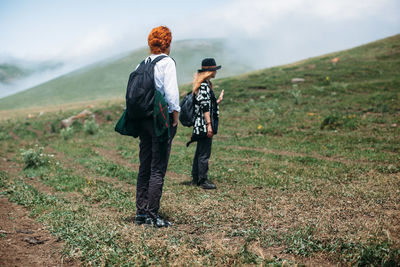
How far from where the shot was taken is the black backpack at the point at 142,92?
14.8 ft

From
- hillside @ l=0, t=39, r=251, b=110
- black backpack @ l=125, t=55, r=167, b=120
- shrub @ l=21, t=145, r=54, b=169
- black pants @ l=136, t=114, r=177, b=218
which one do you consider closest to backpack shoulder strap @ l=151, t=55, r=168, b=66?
black backpack @ l=125, t=55, r=167, b=120

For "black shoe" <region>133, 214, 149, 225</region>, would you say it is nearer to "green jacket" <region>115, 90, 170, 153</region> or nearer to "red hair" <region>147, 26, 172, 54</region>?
"green jacket" <region>115, 90, 170, 153</region>

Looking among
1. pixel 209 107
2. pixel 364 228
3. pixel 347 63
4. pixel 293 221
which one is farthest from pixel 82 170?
pixel 347 63

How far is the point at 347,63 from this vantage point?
2845 cm

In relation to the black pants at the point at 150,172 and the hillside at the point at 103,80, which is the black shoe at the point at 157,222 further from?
the hillside at the point at 103,80

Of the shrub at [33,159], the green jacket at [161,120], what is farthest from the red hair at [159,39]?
the shrub at [33,159]

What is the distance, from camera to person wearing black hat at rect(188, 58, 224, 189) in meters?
7.03

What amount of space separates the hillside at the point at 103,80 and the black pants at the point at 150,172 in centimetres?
5430

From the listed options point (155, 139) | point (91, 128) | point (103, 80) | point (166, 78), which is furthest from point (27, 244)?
point (103, 80)

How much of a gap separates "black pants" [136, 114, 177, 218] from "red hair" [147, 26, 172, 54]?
0.98 metres

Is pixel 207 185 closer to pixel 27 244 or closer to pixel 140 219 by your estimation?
pixel 140 219

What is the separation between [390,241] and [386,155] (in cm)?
645

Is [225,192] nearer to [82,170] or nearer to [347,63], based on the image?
[82,170]

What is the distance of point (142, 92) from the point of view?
4.52 meters
